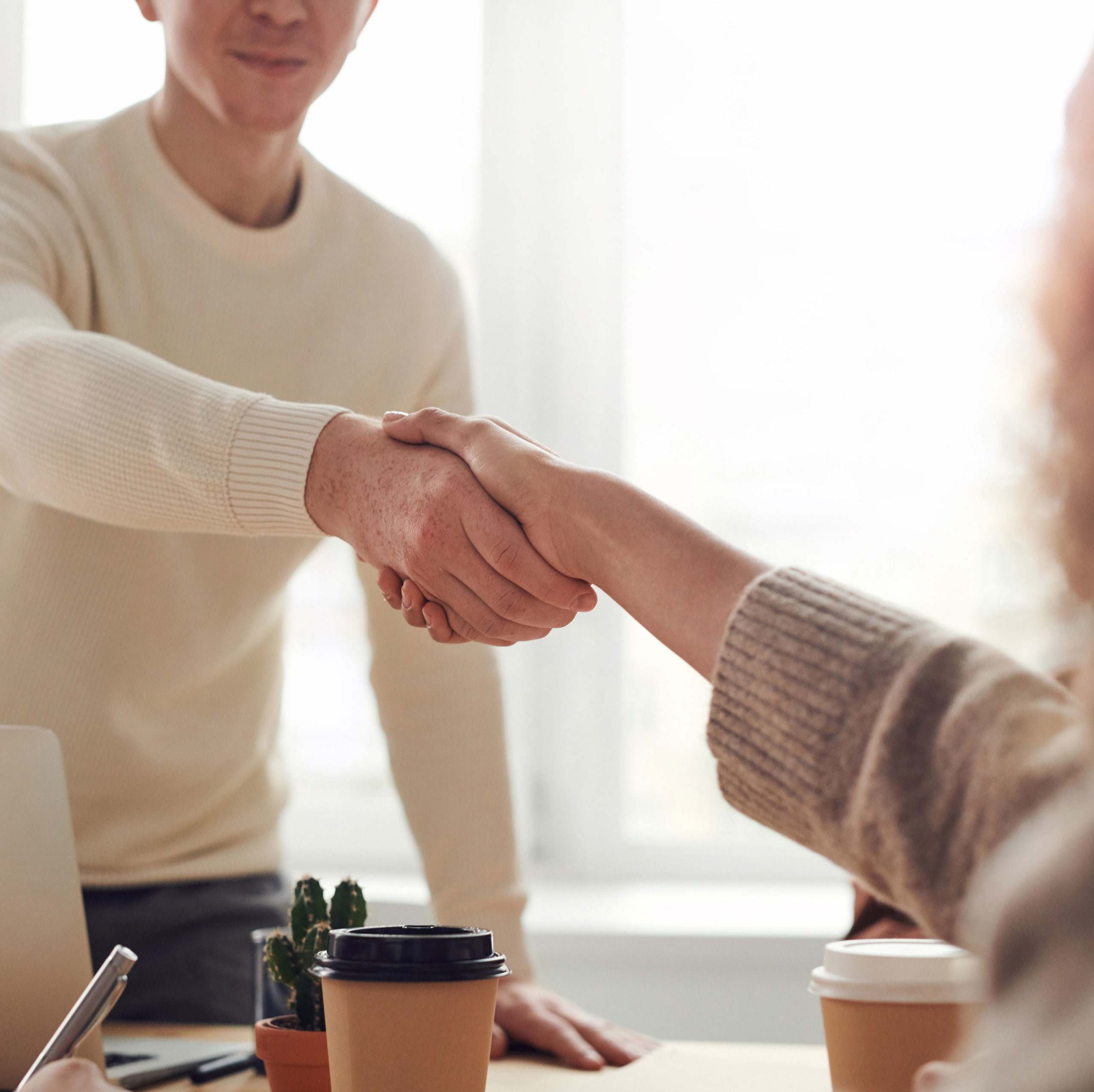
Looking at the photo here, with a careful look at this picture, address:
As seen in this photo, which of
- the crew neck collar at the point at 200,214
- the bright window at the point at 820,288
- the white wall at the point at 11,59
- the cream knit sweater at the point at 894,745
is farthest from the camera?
the white wall at the point at 11,59

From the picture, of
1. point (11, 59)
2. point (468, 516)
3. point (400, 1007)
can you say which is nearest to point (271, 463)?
point (468, 516)

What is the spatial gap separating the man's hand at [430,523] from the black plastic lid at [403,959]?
0.37 metres

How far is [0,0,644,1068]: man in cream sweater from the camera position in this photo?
1.05 meters

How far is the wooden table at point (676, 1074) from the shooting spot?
908mm

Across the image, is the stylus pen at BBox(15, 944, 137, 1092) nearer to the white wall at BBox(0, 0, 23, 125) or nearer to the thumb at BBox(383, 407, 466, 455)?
the thumb at BBox(383, 407, 466, 455)

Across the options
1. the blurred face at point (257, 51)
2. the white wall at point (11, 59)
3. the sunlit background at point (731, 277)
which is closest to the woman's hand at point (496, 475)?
the blurred face at point (257, 51)

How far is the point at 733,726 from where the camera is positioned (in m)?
0.67

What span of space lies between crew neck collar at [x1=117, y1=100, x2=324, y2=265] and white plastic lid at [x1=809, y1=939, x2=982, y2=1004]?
3.44ft

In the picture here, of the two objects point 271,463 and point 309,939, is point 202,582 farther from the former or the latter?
point 309,939

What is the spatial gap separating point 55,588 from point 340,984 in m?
0.77

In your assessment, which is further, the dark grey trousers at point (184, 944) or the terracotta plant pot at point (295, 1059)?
the dark grey trousers at point (184, 944)

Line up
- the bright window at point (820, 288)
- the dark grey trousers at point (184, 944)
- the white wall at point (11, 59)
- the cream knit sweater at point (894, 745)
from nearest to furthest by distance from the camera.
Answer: the cream knit sweater at point (894, 745)
the dark grey trousers at point (184, 944)
the bright window at point (820, 288)
the white wall at point (11, 59)

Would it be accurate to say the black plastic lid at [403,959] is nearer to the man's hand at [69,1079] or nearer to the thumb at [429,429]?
the man's hand at [69,1079]

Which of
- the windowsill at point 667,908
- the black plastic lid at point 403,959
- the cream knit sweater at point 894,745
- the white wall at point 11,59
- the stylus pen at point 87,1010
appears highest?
the white wall at point 11,59
